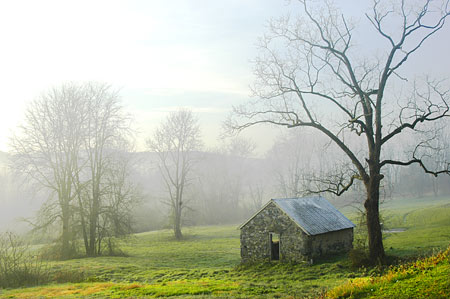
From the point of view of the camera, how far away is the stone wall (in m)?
23.9

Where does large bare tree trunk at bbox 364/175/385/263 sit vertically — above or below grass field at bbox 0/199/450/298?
above

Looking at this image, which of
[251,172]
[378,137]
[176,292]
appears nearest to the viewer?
[176,292]

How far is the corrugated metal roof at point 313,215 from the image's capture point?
24.6 m

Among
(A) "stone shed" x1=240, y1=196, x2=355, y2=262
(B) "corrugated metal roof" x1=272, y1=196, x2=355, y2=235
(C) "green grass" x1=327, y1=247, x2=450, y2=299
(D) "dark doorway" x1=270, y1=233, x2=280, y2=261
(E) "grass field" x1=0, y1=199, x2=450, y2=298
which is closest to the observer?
(C) "green grass" x1=327, y1=247, x2=450, y2=299

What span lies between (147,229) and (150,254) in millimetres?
30203

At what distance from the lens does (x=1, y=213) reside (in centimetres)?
6612

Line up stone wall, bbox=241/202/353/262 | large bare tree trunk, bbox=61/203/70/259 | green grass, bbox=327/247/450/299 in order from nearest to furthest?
green grass, bbox=327/247/450/299 < stone wall, bbox=241/202/353/262 < large bare tree trunk, bbox=61/203/70/259

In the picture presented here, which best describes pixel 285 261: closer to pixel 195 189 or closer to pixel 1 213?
pixel 195 189

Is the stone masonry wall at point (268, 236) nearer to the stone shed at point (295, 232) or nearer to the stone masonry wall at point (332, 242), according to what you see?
the stone shed at point (295, 232)

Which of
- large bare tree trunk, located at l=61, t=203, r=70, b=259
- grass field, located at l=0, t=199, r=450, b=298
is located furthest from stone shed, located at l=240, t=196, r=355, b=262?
large bare tree trunk, located at l=61, t=203, r=70, b=259

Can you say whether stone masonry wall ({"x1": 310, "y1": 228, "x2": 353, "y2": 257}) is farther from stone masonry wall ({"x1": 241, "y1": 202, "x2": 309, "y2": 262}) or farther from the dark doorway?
the dark doorway

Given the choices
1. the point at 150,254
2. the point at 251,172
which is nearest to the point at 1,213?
the point at 150,254

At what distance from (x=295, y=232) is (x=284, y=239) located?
1.07 m

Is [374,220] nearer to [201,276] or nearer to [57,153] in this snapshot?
[201,276]
